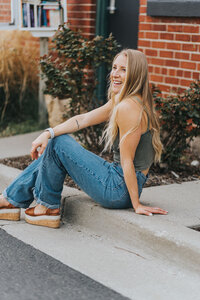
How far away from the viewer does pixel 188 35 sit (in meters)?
6.19

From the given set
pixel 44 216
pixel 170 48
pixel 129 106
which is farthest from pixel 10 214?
pixel 170 48

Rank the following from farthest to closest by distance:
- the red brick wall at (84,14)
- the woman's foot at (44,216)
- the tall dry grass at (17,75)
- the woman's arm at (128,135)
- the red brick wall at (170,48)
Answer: the tall dry grass at (17,75)
the red brick wall at (84,14)
the red brick wall at (170,48)
the woman's foot at (44,216)
the woman's arm at (128,135)

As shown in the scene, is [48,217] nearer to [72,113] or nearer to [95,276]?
[95,276]

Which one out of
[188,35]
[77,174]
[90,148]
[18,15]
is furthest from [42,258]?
[18,15]

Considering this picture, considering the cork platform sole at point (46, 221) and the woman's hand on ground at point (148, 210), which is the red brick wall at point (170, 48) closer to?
the woman's hand on ground at point (148, 210)

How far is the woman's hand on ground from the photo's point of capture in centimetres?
399

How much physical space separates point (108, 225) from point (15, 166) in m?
2.05

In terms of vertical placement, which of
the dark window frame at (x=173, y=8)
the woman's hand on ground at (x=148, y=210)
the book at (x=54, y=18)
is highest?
the dark window frame at (x=173, y=8)

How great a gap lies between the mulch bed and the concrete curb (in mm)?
717

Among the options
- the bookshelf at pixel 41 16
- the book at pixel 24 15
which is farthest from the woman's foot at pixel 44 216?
the book at pixel 24 15

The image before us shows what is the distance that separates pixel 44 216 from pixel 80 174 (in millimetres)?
450

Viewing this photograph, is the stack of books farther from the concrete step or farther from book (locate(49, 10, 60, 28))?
the concrete step

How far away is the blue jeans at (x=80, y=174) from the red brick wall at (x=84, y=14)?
3.84 meters

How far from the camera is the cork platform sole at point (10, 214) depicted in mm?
4348
